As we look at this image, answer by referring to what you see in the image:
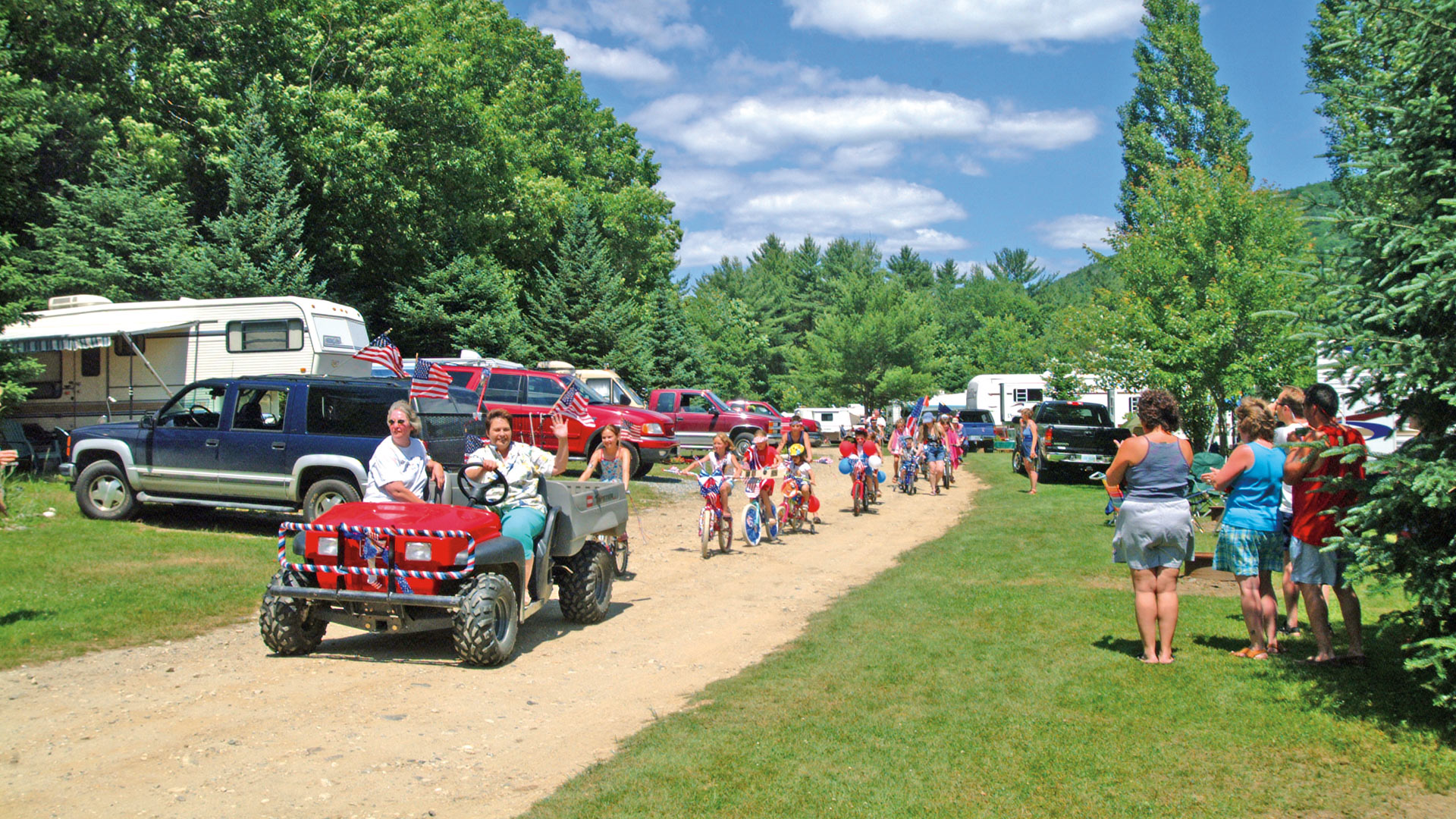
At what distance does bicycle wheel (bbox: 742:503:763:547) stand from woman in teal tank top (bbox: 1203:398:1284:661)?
8036mm

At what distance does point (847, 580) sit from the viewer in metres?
11.7

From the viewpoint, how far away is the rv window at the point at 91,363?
17688mm

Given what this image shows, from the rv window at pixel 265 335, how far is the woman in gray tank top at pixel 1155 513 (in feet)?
49.0

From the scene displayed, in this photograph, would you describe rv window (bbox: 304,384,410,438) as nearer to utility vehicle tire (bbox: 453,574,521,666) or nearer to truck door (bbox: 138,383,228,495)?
truck door (bbox: 138,383,228,495)

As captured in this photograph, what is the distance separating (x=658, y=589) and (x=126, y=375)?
1223 cm

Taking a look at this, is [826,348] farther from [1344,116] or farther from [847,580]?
[1344,116]

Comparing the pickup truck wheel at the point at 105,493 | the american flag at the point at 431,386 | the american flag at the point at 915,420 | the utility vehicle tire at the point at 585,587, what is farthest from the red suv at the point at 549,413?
the utility vehicle tire at the point at 585,587

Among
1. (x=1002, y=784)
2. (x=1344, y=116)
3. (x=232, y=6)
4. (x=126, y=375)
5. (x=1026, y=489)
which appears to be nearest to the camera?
(x=1002, y=784)

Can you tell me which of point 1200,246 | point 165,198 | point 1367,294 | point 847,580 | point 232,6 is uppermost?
point 232,6

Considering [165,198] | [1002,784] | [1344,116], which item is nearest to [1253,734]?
[1002,784]

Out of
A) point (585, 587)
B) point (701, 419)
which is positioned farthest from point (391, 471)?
point (701, 419)

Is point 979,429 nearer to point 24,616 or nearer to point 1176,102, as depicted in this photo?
point 1176,102

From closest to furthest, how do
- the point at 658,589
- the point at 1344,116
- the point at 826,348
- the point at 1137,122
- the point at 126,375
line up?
1. the point at 1344,116
2. the point at 658,589
3. the point at 126,375
4. the point at 1137,122
5. the point at 826,348

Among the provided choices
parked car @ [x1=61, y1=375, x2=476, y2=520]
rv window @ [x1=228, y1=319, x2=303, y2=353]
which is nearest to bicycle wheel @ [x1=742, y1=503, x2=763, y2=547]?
parked car @ [x1=61, y1=375, x2=476, y2=520]
